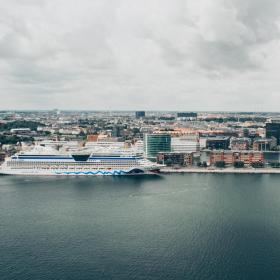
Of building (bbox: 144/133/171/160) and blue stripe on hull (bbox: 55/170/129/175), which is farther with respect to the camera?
building (bbox: 144/133/171/160)

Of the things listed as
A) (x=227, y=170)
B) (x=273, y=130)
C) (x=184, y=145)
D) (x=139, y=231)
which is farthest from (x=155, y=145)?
(x=139, y=231)

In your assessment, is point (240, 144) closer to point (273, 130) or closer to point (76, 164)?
point (273, 130)

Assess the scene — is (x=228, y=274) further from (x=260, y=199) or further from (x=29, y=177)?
(x=29, y=177)

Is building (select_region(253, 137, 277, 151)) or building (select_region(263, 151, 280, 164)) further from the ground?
building (select_region(253, 137, 277, 151))

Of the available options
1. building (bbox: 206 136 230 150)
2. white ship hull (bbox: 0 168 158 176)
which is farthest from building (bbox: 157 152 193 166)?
building (bbox: 206 136 230 150)

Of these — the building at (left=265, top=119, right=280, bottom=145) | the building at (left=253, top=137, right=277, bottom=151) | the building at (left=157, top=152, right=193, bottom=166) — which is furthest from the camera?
the building at (left=265, top=119, right=280, bottom=145)

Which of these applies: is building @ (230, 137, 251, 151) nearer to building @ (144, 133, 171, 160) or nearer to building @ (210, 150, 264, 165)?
building @ (210, 150, 264, 165)
